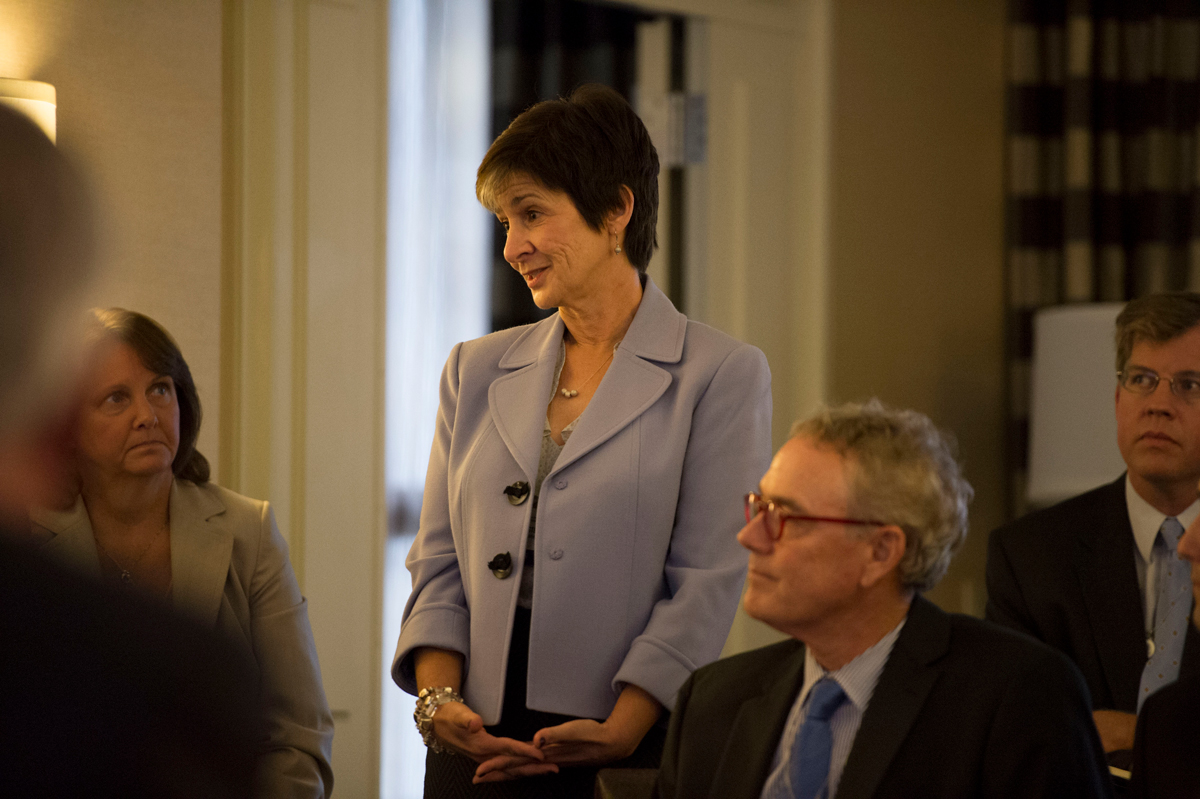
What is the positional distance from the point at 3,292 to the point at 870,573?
112cm

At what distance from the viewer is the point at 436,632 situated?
1.78 meters

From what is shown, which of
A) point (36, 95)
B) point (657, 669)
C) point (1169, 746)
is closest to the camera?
point (1169, 746)

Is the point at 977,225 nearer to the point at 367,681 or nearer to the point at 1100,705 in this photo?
the point at 1100,705

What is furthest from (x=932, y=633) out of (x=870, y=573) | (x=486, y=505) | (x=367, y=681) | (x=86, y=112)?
(x=86, y=112)

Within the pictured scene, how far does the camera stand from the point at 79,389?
61 centimetres

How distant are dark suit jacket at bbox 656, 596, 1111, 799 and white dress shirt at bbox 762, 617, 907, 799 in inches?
0.7

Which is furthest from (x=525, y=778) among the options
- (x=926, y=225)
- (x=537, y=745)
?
(x=926, y=225)

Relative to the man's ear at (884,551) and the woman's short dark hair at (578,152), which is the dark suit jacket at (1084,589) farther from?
the woman's short dark hair at (578,152)

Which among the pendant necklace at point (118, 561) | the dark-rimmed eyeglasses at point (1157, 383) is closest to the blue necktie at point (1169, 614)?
the dark-rimmed eyeglasses at point (1157, 383)

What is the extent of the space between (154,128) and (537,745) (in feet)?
5.60

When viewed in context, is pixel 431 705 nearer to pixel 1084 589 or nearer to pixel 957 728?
pixel 957 728

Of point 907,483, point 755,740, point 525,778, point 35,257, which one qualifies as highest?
point 35,257

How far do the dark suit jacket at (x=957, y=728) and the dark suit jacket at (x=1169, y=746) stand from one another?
4cm

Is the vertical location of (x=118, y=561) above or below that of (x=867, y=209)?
below
